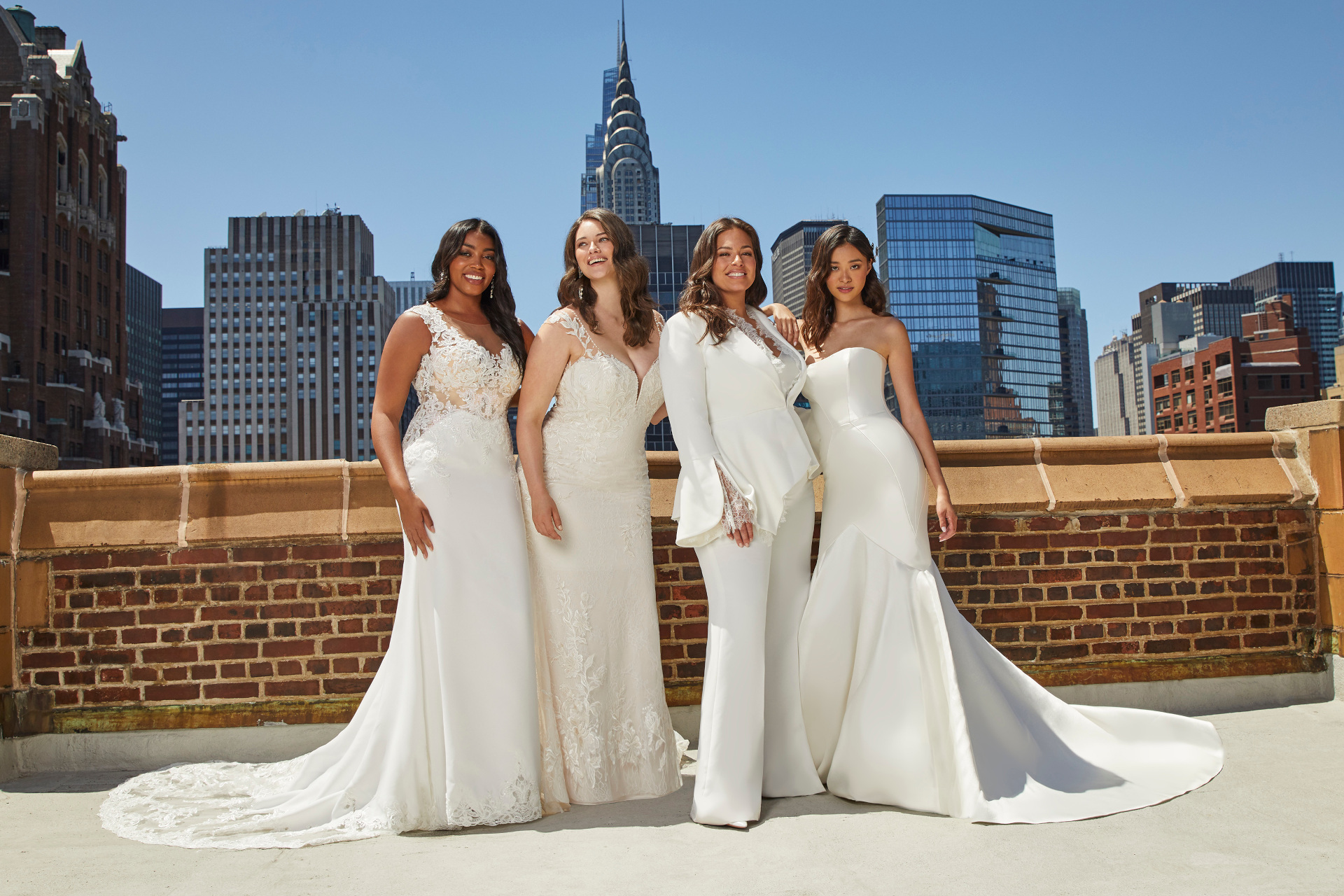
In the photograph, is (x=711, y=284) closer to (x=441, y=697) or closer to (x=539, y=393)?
(x=539, y=393)

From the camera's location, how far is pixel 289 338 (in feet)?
394

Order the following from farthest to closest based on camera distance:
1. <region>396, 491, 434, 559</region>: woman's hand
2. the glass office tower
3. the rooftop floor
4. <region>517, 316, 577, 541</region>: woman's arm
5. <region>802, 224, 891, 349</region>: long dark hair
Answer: the glass office tower → <region>802, 224, 891, 349</region>: long dark hair → <region>517, 316, 577, 541</region>: woman's arm → <region>396, 491, 434, 559</region>: woman's hand → the rooftop floor

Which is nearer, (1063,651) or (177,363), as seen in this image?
(1063,651)

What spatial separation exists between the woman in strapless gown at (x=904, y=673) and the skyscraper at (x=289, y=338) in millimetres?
120770

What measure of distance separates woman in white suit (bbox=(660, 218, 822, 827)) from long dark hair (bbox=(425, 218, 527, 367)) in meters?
0.68

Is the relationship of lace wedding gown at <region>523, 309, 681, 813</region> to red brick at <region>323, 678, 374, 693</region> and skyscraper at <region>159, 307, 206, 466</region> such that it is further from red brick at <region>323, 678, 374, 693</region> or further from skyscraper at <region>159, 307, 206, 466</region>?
skyscraper at <region>159, 307, 206, 466</region>

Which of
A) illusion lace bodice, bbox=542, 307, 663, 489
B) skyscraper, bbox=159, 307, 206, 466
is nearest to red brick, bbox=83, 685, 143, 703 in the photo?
illusion lace bodice, bbox=542, 307, 663, 489

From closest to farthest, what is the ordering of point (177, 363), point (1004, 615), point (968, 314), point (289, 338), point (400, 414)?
point (400, 414), point (1004, 615), point (289, 338), point (968, 314), point (177, 363)

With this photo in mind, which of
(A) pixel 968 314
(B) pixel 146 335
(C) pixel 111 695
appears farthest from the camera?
(B) pixel 146 335

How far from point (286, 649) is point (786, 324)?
2614 mm

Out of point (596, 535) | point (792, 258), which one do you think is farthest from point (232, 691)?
point (792, 258)

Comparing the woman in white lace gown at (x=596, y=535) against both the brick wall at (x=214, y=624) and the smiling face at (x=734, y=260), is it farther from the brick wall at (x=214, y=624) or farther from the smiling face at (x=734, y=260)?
the brick wall at (x=214, y=624)

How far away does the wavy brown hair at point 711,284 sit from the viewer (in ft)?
11.0

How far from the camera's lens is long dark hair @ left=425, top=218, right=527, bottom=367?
11.8 ft
